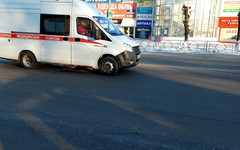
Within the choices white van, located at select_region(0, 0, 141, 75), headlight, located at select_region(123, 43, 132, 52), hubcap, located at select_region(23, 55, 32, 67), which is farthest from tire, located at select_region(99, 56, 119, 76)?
hubcap, located at select_region(23, 55, 32, 67)

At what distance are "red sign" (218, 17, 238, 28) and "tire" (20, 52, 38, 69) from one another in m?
28.0

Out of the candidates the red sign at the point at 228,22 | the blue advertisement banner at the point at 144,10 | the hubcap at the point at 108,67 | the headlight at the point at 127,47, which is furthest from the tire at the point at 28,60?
the red sign at the point at 228,22

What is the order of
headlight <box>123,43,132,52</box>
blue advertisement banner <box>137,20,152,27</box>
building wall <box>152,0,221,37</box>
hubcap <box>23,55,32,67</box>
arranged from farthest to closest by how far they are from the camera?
blue advertisement banner <box>137,20,152,27</box>
building wall <box>152,0,221,37</box>
hubcap <box>23,55,32,67</box>
headlight <box>123,43,132,52</box>

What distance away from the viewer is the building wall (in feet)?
96.6

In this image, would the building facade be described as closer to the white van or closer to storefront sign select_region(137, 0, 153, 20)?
storefront sign select_region(137, 0, 153, 20)

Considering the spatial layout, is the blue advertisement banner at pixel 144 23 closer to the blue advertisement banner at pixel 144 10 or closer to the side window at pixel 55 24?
the blue advertisement banner at pixel 144 10

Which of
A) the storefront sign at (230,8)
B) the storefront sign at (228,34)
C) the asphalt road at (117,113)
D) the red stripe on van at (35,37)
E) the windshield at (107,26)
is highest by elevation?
the storefront sign at (230,8)

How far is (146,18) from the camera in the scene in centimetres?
3350

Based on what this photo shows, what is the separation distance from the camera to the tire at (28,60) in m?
8.05

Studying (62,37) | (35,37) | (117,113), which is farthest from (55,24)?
(117,113)

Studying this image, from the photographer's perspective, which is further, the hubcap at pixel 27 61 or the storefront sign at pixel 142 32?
the storefront sign at pixel 142 32

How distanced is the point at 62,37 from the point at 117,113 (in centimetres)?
442

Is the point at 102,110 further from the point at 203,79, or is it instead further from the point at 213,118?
the point at 203,79

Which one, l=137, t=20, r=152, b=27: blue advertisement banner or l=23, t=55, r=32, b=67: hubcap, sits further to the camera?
l=137, t=20, r=152, b=27: blue advertisement banner
